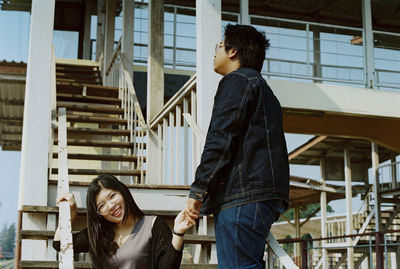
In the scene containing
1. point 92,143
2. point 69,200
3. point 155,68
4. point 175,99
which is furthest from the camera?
point 155,68

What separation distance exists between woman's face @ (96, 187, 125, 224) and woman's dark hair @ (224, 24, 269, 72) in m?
0.88

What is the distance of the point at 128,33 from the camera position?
28.1ft

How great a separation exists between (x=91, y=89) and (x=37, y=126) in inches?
173

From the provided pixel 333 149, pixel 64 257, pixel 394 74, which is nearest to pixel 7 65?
pixel 394 74

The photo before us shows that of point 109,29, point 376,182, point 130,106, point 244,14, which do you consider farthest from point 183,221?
point 376,182

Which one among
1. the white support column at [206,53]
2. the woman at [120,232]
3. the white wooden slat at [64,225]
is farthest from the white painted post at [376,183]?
the woman at [120,232]

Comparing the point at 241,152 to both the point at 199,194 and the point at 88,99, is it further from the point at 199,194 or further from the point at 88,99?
the point at 88,99

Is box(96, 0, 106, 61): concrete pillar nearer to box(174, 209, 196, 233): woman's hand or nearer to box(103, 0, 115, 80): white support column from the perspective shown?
box(103, 0, 115, 80): white support column

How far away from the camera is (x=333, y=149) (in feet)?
55.5

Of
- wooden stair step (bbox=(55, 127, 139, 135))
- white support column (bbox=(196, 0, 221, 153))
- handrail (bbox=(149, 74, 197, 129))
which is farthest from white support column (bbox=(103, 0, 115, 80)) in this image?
white support column (bbox=(196, 0, 221, 153))

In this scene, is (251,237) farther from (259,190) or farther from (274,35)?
(274,35)

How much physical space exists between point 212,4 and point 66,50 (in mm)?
10210

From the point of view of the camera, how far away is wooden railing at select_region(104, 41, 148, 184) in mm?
6875

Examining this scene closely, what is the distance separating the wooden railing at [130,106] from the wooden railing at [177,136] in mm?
193
